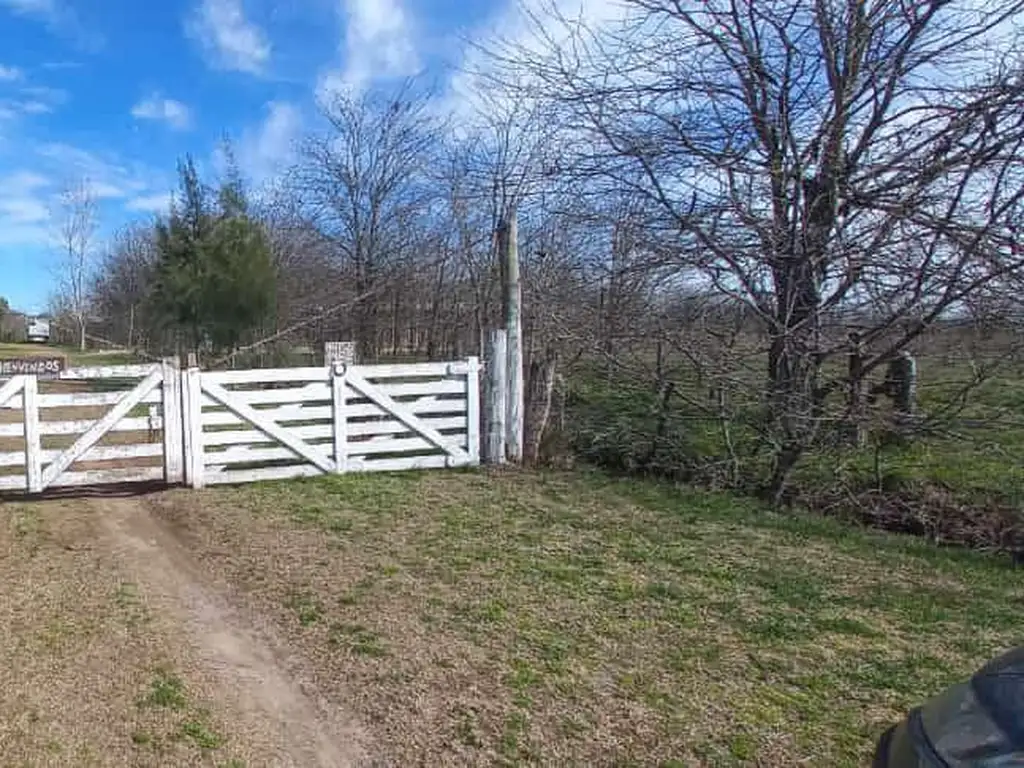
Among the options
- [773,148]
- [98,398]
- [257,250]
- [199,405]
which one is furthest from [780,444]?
[257,250]

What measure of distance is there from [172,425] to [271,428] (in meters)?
0.89

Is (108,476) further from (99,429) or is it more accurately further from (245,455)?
(245,455)

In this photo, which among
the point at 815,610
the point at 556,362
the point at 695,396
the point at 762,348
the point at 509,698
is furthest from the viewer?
the point at 556,362

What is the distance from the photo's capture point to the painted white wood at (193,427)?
714 cm

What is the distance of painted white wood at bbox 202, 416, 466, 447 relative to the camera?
7.32 m

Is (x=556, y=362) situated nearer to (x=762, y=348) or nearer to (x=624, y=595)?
(x=762, y=348)

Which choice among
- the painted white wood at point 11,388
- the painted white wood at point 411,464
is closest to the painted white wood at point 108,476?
the painted white wood at point 11,388

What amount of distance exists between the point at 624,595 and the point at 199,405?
4704 millimetres

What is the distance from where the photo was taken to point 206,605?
13.6 feet

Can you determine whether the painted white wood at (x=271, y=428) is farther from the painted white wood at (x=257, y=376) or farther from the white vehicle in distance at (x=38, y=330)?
the white vehicle in distance at (x=38, y=330)

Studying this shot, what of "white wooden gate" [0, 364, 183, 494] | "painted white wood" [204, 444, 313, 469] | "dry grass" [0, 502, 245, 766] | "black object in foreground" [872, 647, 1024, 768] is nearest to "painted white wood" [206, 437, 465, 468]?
"painted white wood" [204, 444, 313, 469]

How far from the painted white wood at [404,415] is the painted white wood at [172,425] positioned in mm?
1632

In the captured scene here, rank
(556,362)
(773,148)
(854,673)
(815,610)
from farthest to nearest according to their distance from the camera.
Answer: (556,362)
(773,148)
(815,610)
(854,673)

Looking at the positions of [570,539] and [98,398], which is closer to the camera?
[570,539]
